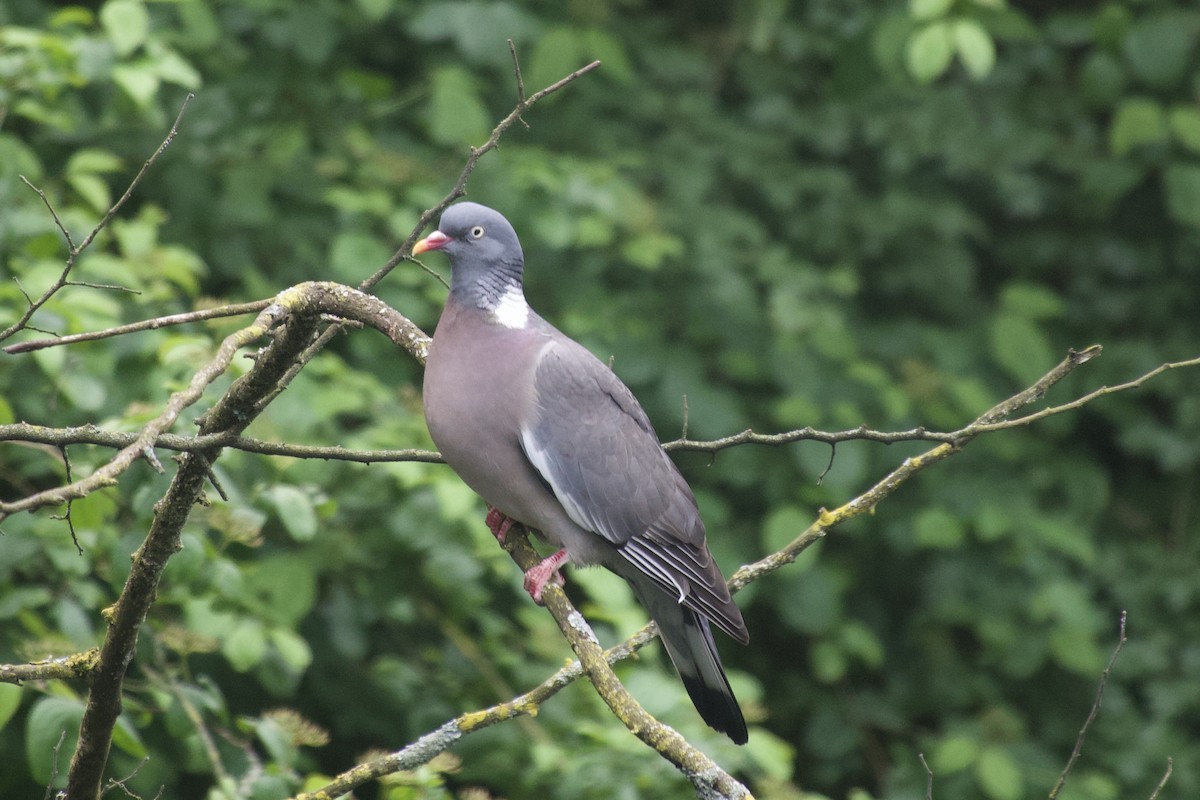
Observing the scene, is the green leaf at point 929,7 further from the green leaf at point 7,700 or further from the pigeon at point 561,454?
the green leaf at point 7,700

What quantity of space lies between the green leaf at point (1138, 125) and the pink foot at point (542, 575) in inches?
123

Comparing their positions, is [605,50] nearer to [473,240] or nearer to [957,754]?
[473,240]

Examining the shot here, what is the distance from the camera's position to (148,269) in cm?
309

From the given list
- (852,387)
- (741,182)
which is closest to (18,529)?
(852,387)

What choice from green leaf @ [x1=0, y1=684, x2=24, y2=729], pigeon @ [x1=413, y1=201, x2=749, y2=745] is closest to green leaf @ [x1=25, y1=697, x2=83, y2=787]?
green leaf @ [x1=0, y1=684, x2=24, y2=729]

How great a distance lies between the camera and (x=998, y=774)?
13.1 feet

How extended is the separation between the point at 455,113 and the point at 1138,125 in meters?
2.43

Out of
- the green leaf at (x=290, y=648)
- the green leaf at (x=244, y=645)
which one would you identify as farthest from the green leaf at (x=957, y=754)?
the green leaf at (x=244, y=645)

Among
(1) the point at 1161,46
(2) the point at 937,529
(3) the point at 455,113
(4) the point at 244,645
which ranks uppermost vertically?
(1) the point at 1161,46

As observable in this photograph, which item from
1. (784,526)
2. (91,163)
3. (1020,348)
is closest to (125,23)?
(91,163)

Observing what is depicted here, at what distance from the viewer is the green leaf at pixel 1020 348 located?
14.7 ft

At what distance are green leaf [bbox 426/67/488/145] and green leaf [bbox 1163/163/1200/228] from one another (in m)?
2.49

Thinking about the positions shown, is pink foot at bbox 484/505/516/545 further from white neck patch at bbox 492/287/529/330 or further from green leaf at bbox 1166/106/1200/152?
green leaf at bbox 1166/106/1200/152

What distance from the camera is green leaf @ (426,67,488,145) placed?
3.92m
